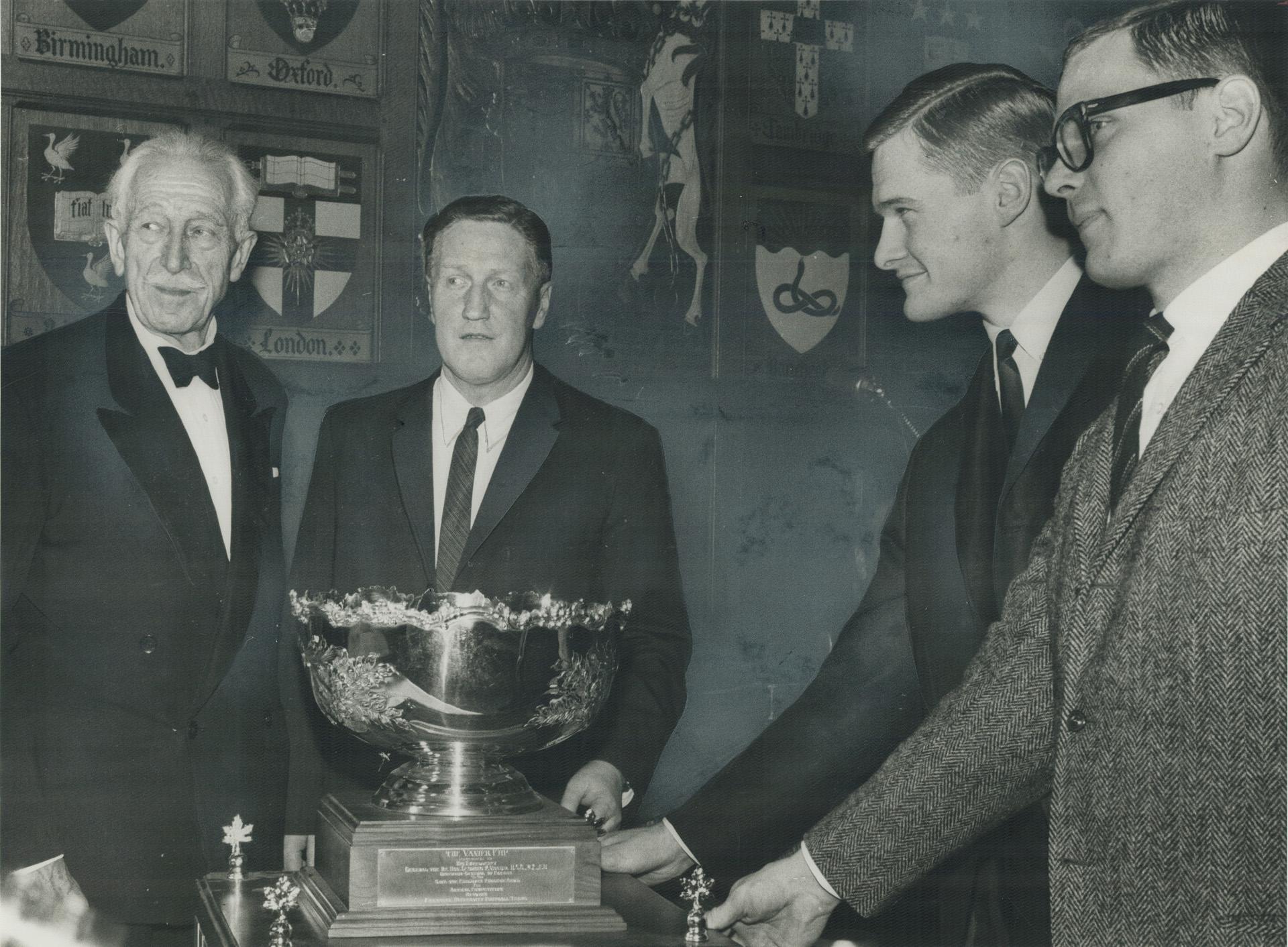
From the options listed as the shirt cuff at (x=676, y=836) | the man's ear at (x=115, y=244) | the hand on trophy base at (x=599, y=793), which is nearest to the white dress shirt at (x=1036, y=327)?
the shirt cuff at (x=676, y=836)

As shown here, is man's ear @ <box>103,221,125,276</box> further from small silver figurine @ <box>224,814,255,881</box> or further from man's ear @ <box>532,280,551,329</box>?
small silver figurine @ <box>224,814,255,881</box>

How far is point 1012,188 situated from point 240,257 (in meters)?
1.46

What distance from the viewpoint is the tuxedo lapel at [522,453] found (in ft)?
8.17

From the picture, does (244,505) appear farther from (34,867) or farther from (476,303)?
(34,867)

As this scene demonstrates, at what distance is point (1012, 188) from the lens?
8.39 ft

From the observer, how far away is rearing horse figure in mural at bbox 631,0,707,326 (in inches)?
102

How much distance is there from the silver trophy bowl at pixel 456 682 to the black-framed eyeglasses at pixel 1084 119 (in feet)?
3.95

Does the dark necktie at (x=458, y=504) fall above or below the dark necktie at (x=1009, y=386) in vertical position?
below

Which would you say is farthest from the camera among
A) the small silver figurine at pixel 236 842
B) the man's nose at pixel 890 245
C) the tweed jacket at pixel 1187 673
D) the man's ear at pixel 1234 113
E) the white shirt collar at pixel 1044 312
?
the man's nose at pixel 890 245

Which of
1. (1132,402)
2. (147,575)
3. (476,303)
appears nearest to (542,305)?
(476,303)

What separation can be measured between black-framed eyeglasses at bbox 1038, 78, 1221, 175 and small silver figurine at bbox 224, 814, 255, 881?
190 cm

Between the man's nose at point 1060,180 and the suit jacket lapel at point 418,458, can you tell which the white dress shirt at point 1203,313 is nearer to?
the man's nose at point 1060,180

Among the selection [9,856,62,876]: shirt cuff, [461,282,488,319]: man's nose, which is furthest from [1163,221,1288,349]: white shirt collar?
[9,856,62,876]: shirt cuff

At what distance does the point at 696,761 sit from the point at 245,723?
0.86 meters
